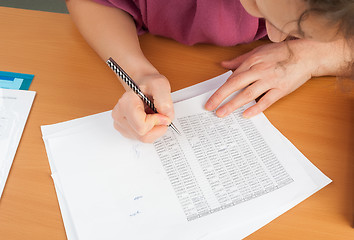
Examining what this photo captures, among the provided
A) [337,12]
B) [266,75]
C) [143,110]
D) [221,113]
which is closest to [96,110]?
[143,110]

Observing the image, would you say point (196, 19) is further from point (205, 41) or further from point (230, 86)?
point (230, 86)

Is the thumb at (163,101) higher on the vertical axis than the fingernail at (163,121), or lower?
higher

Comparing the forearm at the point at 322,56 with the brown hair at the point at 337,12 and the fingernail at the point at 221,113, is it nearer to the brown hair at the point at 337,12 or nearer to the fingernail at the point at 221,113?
the fingernail at the point at 221,113

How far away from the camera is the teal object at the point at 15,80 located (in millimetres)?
793

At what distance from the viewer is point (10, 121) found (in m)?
0.73

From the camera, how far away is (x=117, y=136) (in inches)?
28.3

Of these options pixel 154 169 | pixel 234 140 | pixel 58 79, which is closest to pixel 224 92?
pixel 234 140

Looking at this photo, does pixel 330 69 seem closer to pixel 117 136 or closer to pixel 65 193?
pixel 117 136

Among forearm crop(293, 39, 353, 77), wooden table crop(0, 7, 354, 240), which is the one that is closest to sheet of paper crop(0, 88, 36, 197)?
wooden table crop(0, 7, 354, 240)

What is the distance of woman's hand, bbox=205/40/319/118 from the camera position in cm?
78

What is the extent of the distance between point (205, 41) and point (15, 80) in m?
0.44

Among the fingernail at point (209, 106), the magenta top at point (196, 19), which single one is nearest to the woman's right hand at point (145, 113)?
the fingernail at point (209, 106)

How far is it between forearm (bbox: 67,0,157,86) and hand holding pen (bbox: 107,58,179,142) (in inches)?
3.2

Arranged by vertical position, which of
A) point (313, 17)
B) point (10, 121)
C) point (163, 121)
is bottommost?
point (10, 121)
